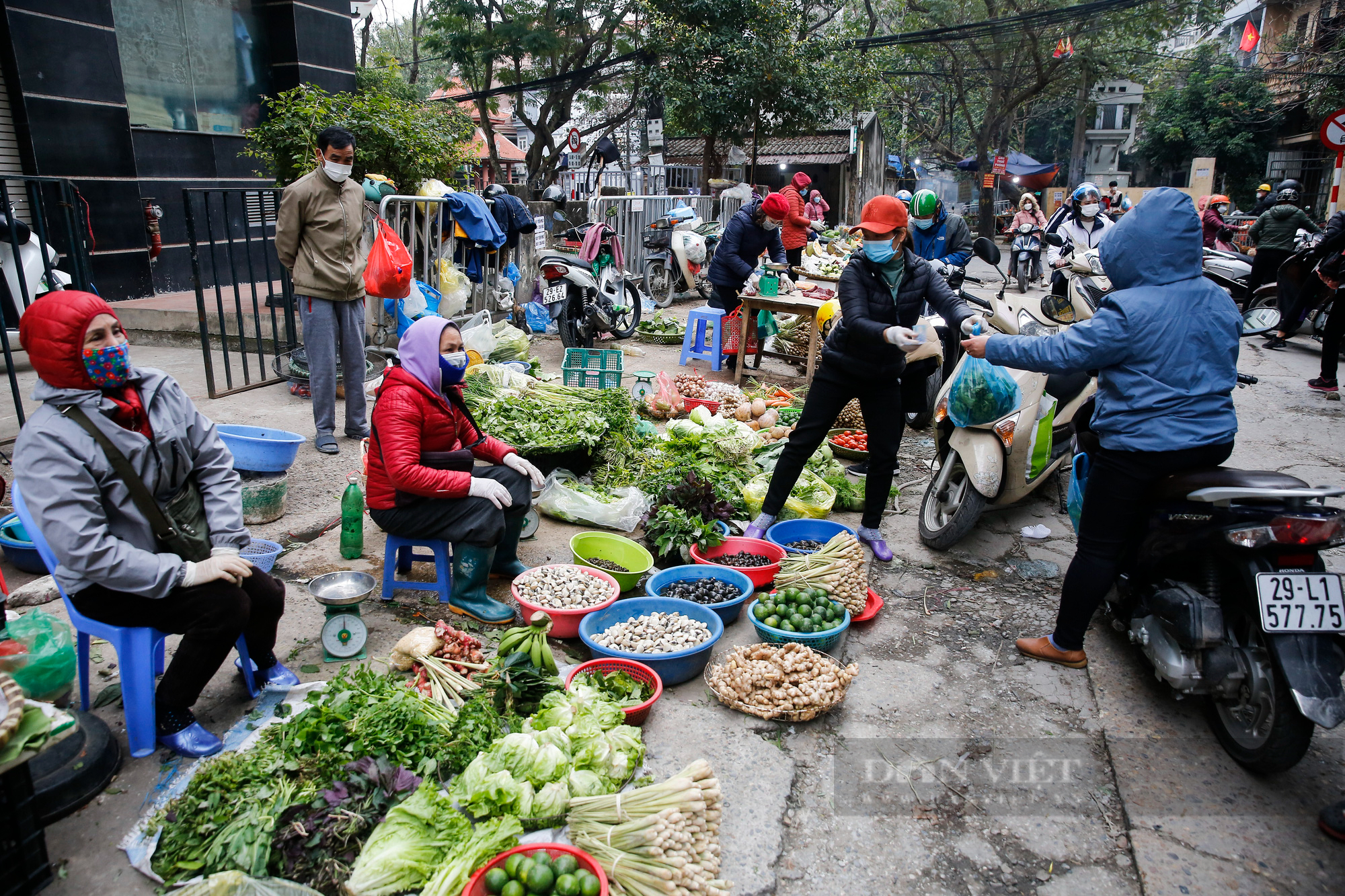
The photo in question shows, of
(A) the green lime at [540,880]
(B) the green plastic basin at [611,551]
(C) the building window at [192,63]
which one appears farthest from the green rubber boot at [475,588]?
(C) the building window at [192,63]

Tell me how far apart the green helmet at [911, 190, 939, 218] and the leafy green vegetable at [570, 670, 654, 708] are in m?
6.09

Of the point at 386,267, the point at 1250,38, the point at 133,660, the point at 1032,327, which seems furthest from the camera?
the point at 1250,38

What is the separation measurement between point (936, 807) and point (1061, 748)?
681 mm

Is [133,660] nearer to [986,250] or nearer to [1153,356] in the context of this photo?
[1153,356]

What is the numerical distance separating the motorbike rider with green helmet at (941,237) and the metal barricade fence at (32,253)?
686cm

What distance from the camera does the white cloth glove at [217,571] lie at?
105 inches

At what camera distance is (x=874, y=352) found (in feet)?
14.3

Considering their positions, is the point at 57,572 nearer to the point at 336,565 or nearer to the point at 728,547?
the point at 336,565

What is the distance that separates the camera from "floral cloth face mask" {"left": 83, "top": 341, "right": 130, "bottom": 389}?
259cm

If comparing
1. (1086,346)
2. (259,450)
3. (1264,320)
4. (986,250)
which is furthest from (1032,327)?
(259,450)

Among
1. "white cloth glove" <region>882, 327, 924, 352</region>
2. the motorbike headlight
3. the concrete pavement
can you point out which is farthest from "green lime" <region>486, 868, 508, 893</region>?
the motorbike headlight

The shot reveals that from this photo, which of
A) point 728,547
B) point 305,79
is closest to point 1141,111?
point 305,79

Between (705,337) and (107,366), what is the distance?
680 centimetres

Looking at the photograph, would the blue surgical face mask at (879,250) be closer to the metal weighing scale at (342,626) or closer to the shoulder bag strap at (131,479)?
the metal weighing scale at (342,626)
